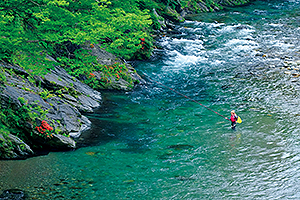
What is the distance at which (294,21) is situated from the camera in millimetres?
38594

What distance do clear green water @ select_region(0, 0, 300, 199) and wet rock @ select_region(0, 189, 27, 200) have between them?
240mm

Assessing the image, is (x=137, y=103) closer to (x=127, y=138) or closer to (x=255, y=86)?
(x=127, y=138)

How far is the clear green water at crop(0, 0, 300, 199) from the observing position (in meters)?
10.4

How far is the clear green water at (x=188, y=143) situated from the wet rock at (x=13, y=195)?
0.24 meters

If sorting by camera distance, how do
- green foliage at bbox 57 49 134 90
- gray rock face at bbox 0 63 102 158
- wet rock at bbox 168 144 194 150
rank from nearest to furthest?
1. gray rock face at bbox 0 63 102 158
2. wet rock at bbox 168 144 194 150
3. green foliage at bbox 57 49 134 90

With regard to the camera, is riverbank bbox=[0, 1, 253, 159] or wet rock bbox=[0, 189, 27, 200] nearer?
wet rock bbox=[0, 189, 27, 200]

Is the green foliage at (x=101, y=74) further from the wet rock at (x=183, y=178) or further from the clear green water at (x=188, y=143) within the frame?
the wet rock at (x=183, y=178)

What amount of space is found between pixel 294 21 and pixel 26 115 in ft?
121

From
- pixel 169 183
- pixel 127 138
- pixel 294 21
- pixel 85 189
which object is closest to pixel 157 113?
pixel 127 138

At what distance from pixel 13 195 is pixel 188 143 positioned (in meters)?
7.76

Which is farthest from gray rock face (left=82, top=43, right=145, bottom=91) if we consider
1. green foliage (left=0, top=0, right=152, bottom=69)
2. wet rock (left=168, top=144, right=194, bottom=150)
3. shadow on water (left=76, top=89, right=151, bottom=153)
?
wet rock (left=168, top=144, right=194, bottom=150)

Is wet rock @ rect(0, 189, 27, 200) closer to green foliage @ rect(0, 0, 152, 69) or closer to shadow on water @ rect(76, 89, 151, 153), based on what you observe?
shadow on water @ rect(76, 89, 151, 153)

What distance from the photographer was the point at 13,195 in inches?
360

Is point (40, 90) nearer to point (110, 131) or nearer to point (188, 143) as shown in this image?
point (110, 131)
